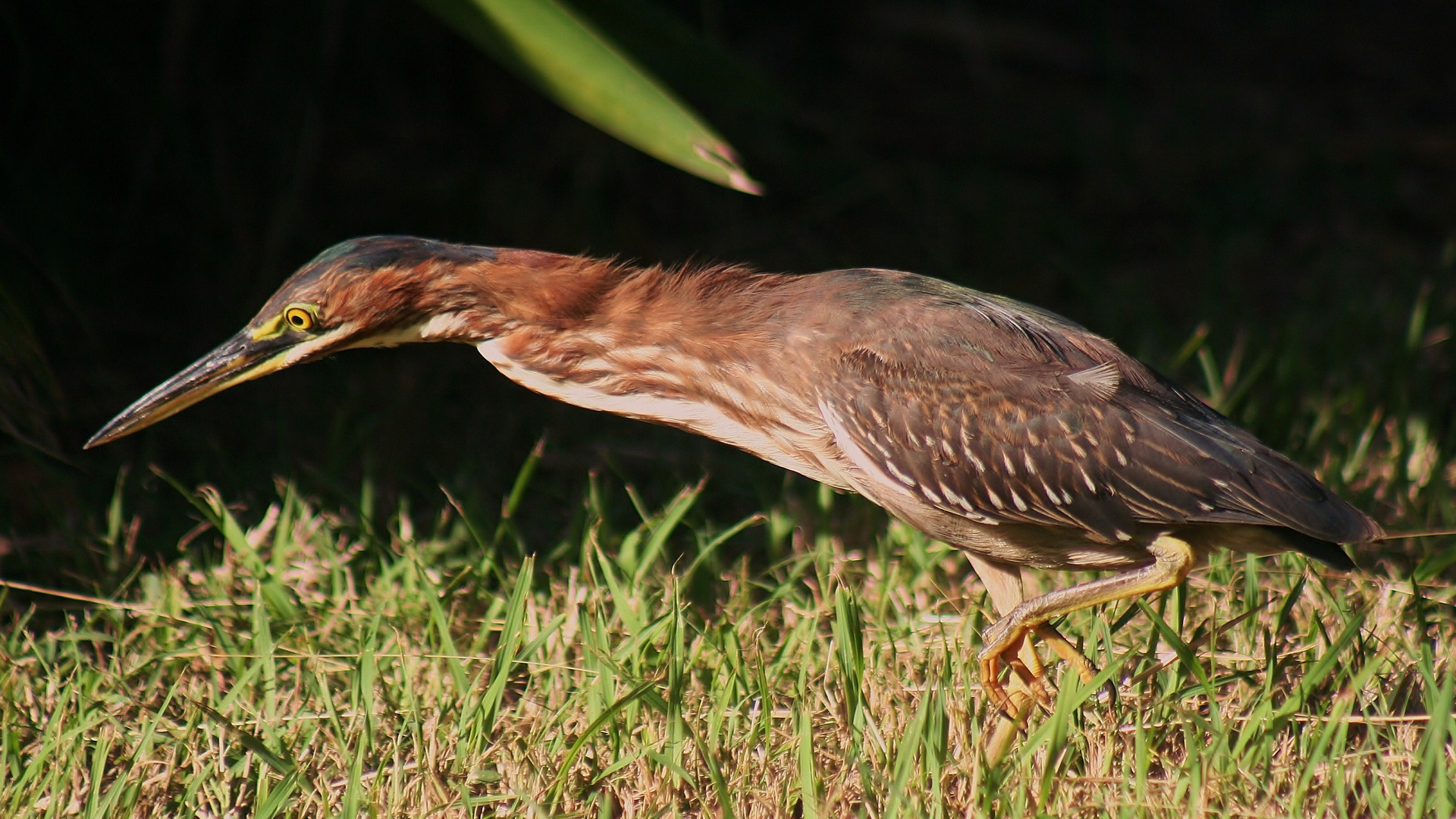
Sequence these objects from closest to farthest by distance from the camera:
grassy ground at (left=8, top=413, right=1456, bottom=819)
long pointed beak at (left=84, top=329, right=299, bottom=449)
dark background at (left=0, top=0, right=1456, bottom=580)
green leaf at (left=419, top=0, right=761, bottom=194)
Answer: grassy ground at (left=8, top=413, right=1456, bottom=819) < long pointed beak at (left=84, top=329, right=299, bottom=449) < green leaf at (left=419, top=0, right=761, bottom=194) < dark background at (left=0, top=0, right=1456, bottom=580)

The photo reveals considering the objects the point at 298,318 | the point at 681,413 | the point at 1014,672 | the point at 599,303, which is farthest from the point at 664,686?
the point at 298,318

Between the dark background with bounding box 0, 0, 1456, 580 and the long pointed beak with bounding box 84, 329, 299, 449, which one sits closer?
the long pointed beak with bounding box 84, 329, 299, 449

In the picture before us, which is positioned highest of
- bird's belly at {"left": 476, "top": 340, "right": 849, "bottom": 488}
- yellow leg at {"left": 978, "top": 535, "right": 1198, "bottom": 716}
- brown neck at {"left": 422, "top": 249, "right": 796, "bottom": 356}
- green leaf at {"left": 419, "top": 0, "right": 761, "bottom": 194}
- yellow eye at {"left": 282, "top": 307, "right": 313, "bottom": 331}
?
green leaf at {"left": 419, "top": 0, "right": 761, "bottom": 194}

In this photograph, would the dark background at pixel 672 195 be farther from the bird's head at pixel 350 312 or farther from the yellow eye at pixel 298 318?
the yellow eye at pixel 298 318

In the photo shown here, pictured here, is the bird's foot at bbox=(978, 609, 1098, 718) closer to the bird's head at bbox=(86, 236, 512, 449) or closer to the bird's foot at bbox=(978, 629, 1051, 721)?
the bird's foot at bbox=(978, 629, 1051, 721)

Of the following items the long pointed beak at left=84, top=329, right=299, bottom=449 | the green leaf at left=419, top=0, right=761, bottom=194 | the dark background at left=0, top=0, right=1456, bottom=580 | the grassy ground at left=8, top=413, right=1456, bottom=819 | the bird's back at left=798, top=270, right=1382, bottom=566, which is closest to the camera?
the grassy ground at left=8, top=413, right=1456, bottom=819

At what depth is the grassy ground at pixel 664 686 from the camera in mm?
2959

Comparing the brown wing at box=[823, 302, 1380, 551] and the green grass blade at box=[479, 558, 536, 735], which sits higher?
the brown wing at box=[823, 302, 1380, 551]

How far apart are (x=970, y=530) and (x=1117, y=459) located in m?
0.39

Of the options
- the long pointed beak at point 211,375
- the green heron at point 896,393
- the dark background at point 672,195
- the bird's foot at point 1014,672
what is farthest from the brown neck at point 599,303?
the bird's foot at point 1014,672

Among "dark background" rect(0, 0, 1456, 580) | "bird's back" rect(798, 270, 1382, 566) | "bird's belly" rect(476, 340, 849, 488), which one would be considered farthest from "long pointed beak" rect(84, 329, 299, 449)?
"bird's back" rect(798, 270, 1382, 566)

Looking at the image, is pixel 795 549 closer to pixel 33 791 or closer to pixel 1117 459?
pixel 1117 459

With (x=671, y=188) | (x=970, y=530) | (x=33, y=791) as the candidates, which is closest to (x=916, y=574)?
(x=970, y=530)

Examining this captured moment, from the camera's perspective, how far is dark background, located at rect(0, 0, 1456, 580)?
464 cm
